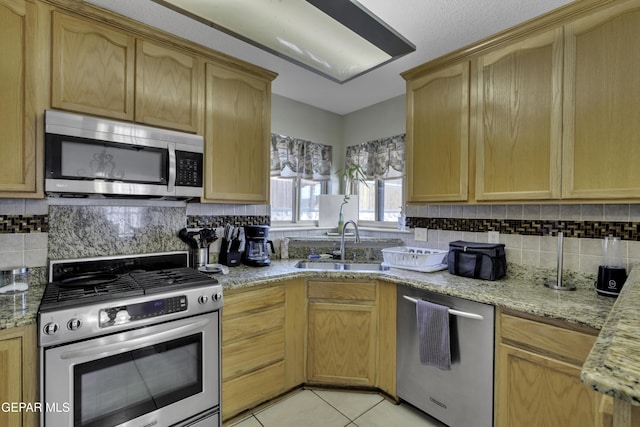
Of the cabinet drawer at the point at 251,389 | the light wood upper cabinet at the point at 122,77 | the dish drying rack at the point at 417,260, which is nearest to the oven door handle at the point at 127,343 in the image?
the cabinet drawer at the point at 251,389

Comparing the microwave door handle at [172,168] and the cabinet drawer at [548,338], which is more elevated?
the microwave door handle at [172,168]

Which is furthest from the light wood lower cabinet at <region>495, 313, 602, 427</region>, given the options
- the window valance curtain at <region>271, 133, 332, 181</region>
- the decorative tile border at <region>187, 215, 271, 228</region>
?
the window valance curtain at <region>271, 133, 332, 181</region>

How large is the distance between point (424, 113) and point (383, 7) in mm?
811

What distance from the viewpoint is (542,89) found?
5.51 feet

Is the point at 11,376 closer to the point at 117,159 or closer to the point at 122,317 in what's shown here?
the point at 122,317

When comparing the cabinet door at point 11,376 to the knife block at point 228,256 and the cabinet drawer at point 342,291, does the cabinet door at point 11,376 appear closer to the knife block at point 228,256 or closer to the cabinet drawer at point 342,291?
the knife block at point 228,256

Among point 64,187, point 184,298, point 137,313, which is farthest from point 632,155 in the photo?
point 64,187

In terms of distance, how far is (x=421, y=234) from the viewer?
2.62 meters

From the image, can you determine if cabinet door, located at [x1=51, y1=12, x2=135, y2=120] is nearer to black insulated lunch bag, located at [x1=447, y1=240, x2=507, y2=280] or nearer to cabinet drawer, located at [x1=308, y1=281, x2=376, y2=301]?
cabinet drawer, located at [x1=308, y1=281, x2=376, y2=301]

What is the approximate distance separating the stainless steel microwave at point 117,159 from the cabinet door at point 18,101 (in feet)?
0.30

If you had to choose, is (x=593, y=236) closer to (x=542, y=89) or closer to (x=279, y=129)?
(x=542, y=89)

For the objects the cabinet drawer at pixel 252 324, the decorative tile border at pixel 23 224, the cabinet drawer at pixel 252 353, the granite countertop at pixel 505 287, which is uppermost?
the decorative tile border at pixel 23 224

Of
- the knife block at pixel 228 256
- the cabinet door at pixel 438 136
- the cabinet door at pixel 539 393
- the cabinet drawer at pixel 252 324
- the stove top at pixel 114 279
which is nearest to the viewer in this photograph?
the cabinet door at pixel 539 393

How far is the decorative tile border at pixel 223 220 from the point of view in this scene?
230cm
